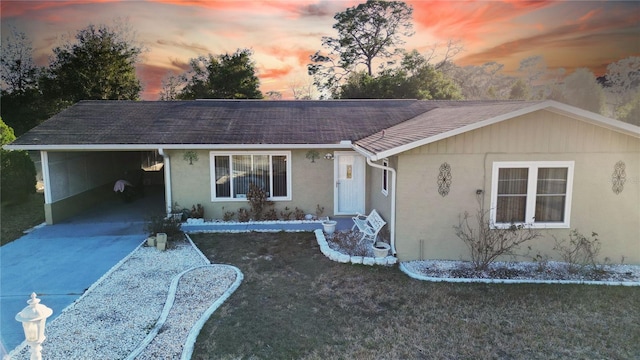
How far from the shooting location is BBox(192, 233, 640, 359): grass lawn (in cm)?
538

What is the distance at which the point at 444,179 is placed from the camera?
332 inches

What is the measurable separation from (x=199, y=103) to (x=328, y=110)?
5.52m

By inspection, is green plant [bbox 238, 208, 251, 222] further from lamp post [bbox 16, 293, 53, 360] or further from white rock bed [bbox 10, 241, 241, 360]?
lamp post [bbox 16, 293, 53, 360]

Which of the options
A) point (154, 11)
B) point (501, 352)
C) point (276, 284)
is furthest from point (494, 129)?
point (154, 11)

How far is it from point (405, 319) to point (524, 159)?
456 cm

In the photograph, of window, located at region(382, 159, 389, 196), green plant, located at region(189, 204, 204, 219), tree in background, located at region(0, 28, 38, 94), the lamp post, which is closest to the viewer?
the lamp post

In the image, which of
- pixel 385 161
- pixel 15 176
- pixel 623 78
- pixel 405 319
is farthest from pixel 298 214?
pixel 15 176

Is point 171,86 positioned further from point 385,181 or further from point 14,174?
point 385,181

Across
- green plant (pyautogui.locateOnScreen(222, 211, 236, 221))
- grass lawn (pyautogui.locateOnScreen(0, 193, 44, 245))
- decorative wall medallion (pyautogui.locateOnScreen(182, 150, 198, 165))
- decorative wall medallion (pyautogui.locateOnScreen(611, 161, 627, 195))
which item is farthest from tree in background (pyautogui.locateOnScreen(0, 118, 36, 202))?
decorative wall medallion (pyautogui.locateOnScreen(611, 161, 627, 195))

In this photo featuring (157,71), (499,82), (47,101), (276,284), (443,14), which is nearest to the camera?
(276,284)

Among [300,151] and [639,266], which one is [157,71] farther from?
[639,266]

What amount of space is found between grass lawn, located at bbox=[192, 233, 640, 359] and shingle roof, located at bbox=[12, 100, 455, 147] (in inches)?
210

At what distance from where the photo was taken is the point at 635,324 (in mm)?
6121

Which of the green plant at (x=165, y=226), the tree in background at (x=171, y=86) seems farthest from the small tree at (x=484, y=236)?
the tree in background at (x=171, y=86)
